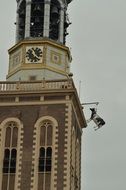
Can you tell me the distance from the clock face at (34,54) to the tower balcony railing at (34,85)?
231 cm

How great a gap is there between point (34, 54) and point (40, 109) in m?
5.00

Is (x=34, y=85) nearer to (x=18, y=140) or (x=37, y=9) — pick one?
(x=18, y=140)

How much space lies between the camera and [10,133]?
53031mm

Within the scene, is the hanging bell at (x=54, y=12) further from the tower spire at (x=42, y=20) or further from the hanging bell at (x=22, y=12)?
the hanging bell at (x=22, y=12)

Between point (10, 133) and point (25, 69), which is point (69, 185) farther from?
point (25, 69)

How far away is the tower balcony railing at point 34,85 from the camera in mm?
53500

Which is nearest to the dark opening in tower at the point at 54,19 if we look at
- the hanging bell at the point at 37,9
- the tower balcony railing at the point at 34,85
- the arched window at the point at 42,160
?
the hanging bell at the point at 37,9

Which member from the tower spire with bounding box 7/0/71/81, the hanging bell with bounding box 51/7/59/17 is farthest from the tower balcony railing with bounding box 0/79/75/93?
the hanging bell with bounding box 51/7/59/17

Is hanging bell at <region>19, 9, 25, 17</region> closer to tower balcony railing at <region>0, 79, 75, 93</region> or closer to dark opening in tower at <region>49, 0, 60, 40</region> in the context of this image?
dark opening in tower at <region>49, 0, 60, 40</region>

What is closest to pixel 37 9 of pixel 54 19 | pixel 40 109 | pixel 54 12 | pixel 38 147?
pixel 54 12

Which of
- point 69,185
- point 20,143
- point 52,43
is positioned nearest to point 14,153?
point 20,143

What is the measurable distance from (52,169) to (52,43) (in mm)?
10256

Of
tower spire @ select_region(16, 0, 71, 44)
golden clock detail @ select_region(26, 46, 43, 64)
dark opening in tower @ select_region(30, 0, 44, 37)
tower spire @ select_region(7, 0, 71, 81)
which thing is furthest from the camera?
dark opening in tower @ select_region(30, 0, 44, 37)

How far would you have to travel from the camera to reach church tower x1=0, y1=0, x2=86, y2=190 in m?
51.2
